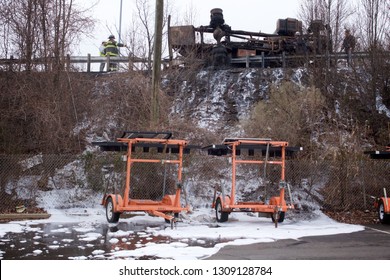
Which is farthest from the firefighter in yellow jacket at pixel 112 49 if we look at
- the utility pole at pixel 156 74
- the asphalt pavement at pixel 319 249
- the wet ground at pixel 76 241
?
the asphalt pavement at pixel 319 249

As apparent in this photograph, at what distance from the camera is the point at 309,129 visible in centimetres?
1764

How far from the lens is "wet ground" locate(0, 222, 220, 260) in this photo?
Answer: 8422mm

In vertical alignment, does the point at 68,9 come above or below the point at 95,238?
above

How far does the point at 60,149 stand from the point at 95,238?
23.1 feet

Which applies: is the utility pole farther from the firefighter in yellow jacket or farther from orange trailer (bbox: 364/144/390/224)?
the firefighter in yellow jacket

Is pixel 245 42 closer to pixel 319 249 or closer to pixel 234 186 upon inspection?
pixel 234 186

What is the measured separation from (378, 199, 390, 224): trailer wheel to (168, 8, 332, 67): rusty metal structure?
11.3 meters

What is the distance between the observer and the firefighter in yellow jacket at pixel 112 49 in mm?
24266

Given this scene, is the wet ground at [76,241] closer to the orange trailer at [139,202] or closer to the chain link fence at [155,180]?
Answer: the orange trailer at [139,202]

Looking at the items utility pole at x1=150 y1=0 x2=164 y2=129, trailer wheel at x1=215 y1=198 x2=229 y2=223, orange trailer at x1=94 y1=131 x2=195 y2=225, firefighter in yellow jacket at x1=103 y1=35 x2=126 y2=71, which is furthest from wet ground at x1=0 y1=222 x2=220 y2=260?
firefighter in yellow jacket at x1=103 y1=35 x2=126 y2=71

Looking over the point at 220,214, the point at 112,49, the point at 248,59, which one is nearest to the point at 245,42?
the point at 248,59

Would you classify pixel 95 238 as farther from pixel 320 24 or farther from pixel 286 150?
pixel 320 24

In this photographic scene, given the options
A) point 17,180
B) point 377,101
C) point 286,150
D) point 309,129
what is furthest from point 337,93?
point 17,180

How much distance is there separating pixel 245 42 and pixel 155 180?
574 inches
